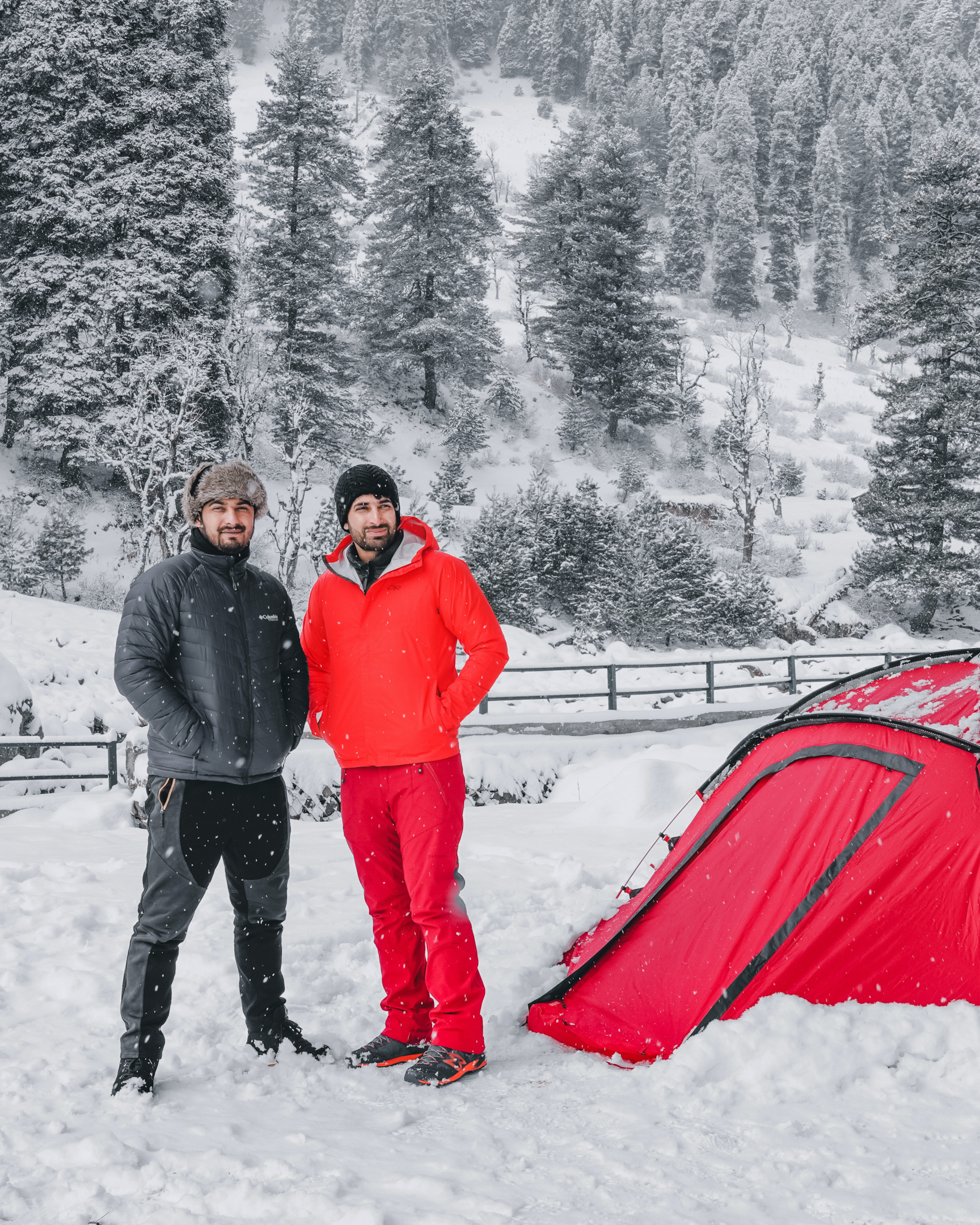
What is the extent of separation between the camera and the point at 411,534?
133 inches

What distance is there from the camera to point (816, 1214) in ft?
7.47

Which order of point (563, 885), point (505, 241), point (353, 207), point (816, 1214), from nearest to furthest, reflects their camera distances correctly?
point (816, 1214)
point (563, 885)
point (353, 207)
point (505, 241)

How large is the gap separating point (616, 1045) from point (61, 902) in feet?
10.5

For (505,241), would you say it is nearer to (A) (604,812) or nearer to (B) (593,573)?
(B) (593,573)

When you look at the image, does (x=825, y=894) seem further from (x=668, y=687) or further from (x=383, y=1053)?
(x=668, y=687)

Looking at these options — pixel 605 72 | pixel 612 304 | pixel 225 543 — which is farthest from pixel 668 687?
pixel 605 72

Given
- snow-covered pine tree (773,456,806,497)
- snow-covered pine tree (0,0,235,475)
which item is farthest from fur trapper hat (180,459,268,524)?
snow-covered pine tree (773,456,806,497)

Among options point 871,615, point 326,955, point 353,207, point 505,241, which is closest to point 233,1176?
point 326,955

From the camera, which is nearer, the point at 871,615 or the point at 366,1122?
the point at 366,1122

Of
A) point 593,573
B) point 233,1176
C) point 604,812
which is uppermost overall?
point 593,573

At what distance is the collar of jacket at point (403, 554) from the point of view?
3295 millimetres

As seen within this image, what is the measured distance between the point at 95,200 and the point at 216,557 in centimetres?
2150

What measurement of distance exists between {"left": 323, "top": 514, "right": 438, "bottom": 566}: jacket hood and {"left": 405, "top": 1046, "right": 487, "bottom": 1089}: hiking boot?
1844 mm

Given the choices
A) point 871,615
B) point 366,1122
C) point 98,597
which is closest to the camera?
point 366,1122
